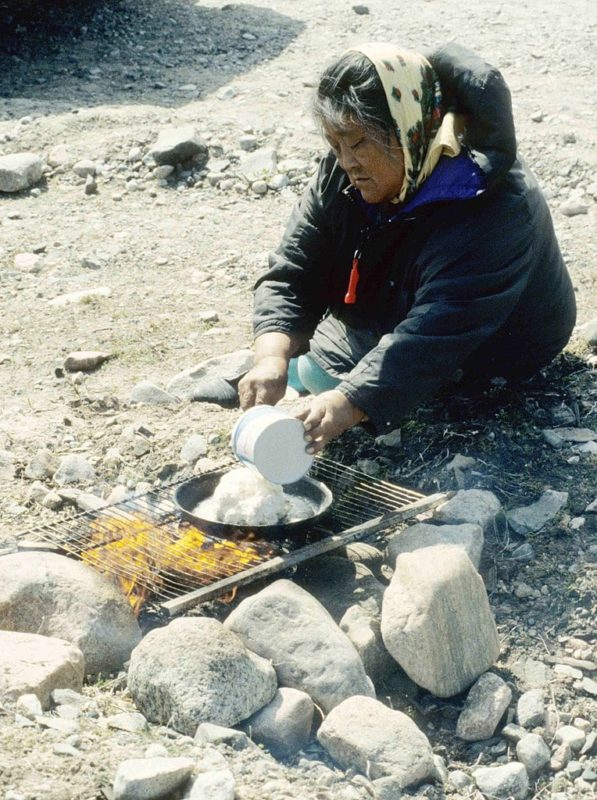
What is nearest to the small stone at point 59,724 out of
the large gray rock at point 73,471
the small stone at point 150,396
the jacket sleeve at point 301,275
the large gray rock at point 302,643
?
the large gray rock at point 302,643

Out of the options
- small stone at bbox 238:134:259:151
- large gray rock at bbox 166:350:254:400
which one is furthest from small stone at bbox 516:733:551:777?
small stone at bbox 238:134:259:151

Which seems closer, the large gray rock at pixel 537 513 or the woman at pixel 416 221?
the woman at pixel 416 221

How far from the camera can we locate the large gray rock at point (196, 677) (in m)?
2.94

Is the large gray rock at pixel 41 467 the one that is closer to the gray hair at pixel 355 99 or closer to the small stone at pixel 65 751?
the gray hair at pixel 355 99

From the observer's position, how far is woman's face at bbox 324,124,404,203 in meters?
3.74

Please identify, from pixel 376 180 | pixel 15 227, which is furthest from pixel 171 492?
pixel 15 227

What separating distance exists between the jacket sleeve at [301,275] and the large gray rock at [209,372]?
0.67 meters

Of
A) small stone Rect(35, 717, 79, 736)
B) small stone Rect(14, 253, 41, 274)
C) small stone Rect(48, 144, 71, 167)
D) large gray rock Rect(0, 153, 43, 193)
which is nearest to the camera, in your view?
small stone Rect(35, 717, 79, 736)

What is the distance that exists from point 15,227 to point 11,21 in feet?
15.0

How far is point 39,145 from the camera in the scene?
8.20 metres

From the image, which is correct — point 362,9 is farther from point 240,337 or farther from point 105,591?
point 105,591

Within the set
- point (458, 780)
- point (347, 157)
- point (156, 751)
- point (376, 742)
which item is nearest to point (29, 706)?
point (156, 751)

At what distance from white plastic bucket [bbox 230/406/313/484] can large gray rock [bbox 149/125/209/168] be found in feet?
15.0

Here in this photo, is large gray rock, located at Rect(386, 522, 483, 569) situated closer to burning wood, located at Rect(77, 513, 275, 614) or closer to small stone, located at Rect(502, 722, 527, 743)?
burning wood, located at Rect(77, 513, 275, 614)
